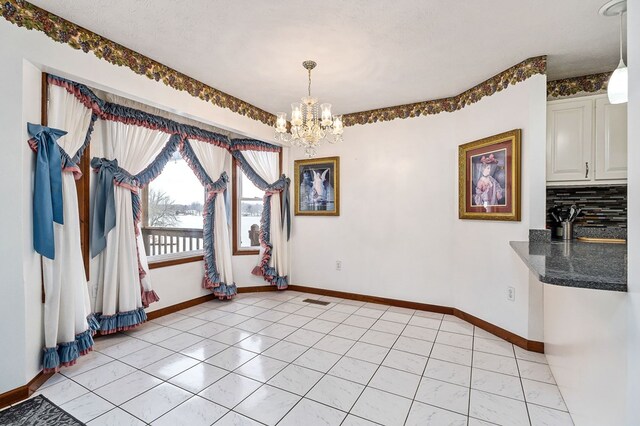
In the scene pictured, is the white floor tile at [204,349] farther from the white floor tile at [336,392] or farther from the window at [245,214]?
the window at [245,214]

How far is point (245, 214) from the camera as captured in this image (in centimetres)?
451

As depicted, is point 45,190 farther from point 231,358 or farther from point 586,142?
point 586,142

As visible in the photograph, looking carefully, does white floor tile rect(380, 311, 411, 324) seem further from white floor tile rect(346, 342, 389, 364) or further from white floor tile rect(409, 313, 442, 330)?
white floor tile rect(346, 342, 389, 364)

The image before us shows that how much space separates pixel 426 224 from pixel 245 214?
263 cm

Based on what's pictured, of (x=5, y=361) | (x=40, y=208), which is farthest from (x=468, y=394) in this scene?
(x=40, y=208)

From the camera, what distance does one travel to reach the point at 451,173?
11.6 ft

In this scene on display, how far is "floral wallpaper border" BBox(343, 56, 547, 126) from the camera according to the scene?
8.66ft

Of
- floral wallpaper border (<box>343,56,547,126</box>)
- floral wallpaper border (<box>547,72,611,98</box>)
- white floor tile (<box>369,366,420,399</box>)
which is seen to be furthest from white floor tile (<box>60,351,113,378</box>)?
floral wallpaper border (<box>547,72,611,98</box>)

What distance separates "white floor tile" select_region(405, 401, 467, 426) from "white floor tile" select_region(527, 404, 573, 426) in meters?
0.42

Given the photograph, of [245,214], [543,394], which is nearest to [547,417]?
[543,394]

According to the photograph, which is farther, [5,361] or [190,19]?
[190,19]

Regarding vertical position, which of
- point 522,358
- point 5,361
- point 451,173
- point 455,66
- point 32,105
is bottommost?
point 522,358

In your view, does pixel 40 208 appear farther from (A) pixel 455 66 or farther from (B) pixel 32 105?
(A) pixel 455 66

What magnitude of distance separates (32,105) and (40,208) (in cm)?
73
